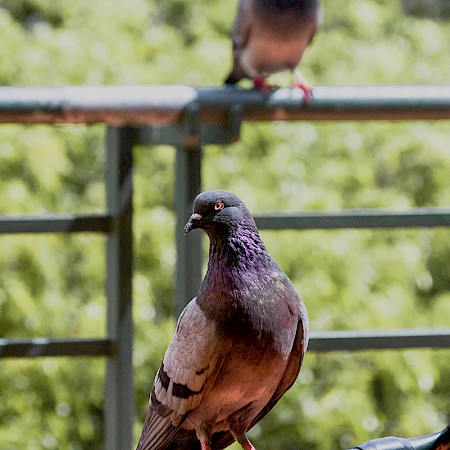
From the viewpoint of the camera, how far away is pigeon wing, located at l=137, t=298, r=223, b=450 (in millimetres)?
1401

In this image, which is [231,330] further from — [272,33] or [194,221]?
[272,33]

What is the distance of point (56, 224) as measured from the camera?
2137mm

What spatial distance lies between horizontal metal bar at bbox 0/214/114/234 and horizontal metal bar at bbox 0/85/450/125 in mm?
201

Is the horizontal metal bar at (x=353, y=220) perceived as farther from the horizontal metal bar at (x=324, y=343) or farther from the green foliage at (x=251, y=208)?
the green foliage at (x=251, y=208)

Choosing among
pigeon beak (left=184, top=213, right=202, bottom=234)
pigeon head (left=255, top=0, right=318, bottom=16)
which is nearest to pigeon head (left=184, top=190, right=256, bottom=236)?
pigeon beak (left=184, top=213, right=202, bottom=234)

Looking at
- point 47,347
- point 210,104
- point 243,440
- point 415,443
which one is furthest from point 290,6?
point 415,443

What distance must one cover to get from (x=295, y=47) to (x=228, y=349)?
2.20m

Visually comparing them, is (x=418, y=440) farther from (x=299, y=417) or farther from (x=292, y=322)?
(x=299, y=417)

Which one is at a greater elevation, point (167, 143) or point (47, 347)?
point (167, 143)

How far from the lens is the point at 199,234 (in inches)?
85.0

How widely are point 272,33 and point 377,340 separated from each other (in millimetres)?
1463

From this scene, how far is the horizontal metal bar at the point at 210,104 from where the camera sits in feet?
6.87

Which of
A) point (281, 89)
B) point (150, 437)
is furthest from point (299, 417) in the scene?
point (150, 437)

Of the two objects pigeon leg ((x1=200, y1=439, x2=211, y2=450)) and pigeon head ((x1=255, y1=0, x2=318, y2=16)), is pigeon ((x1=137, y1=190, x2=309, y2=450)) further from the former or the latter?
pigeon head ((x1=255, y1=0, x2=318, y2=16))
